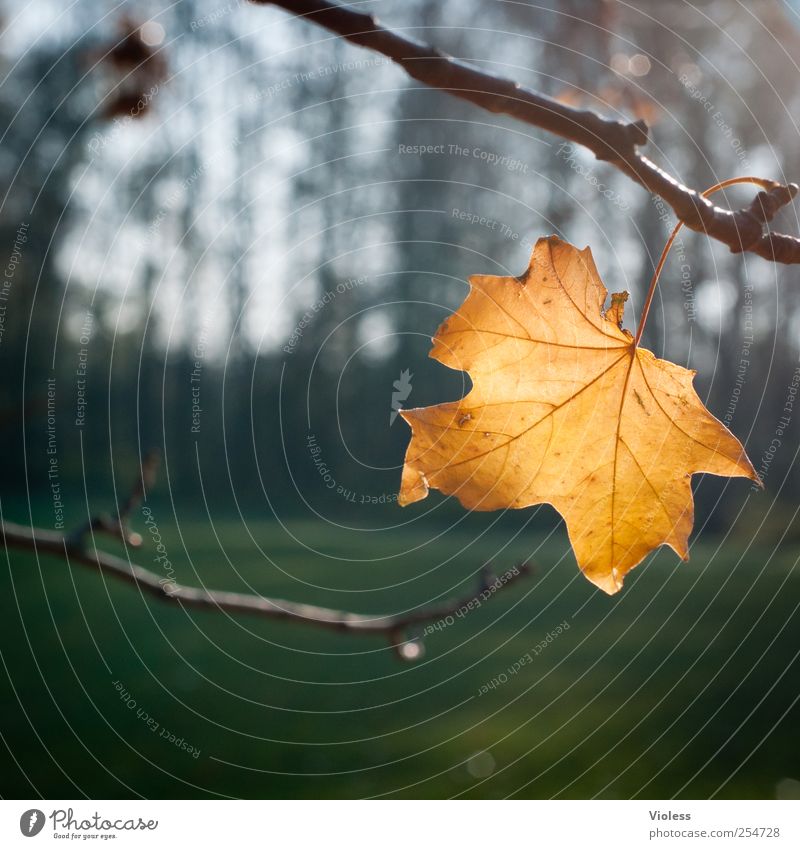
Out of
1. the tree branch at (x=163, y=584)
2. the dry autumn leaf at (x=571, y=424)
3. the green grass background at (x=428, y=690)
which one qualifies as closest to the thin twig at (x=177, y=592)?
the tree branch at (x=163, y=584)

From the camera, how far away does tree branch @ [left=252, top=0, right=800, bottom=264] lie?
0.43m

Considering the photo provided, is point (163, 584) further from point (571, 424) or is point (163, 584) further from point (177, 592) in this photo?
point (571, 424)

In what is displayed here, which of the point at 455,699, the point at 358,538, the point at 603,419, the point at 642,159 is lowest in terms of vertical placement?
Result: the point at 455,699

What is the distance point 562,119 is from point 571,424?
228 millimetres

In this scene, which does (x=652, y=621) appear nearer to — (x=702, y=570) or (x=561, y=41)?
(x=702, y=570)

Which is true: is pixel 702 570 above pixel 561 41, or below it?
below

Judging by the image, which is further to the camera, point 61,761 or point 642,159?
point 61,761

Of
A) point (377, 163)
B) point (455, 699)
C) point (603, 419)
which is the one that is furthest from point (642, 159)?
point (377, 163)

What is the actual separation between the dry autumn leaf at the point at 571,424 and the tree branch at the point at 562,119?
7 centimetres

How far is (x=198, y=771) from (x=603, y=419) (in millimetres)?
1934

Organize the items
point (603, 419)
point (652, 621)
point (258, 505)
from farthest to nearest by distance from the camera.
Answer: point (258, 505)
point (652, 621)
point (603, 419)

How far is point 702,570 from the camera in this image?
3.37 metres

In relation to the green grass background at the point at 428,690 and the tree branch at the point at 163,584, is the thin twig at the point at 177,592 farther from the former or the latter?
the green grass background at the point at 428,690

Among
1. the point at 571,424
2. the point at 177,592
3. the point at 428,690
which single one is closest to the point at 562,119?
the point at 571,424
